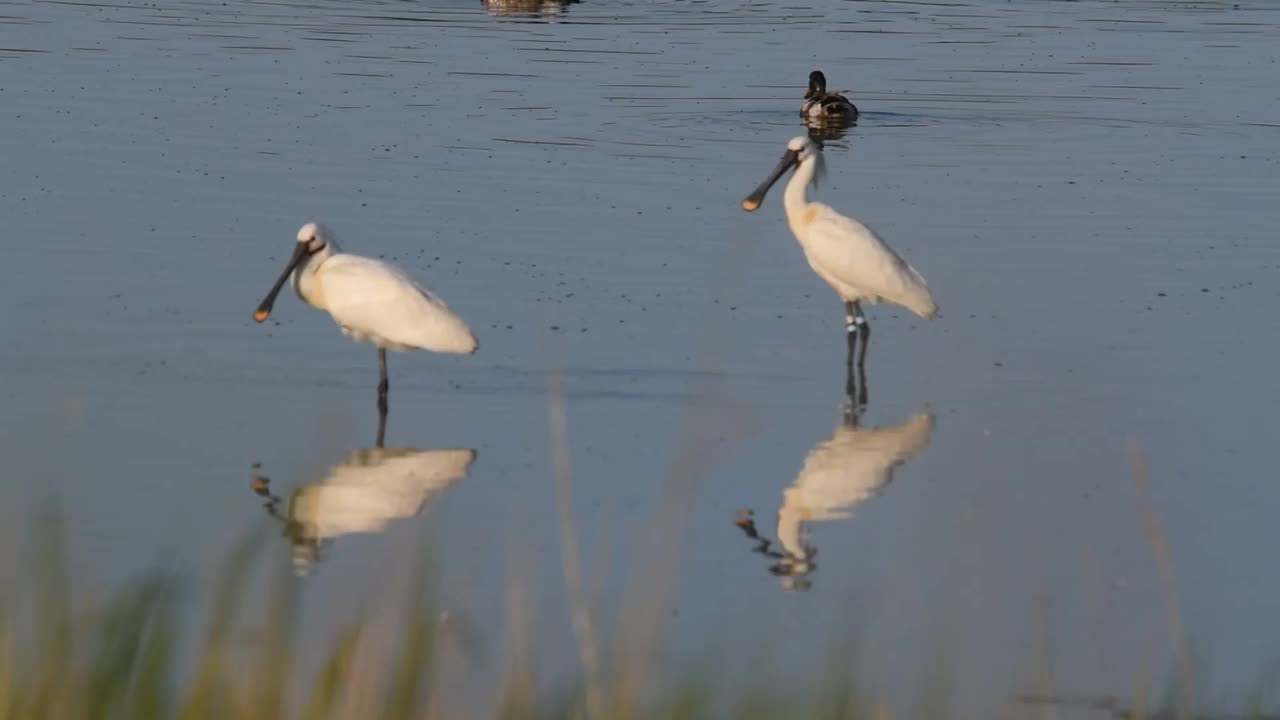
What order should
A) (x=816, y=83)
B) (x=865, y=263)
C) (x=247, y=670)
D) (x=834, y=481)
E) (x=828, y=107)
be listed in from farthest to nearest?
(x=816, y=83)
(x=828, y=107)
(x=865, y=263)
(x=834, y=481)
(x=247, y=670)

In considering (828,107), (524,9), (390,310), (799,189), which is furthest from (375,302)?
(524,9)

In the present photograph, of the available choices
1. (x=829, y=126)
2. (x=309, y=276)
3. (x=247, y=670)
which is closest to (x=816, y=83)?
(x=829, y=126)

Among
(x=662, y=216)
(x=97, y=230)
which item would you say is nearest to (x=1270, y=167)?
(x=662, y=216)

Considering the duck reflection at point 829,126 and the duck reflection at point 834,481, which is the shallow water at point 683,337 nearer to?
the duck reflection at point 834,481

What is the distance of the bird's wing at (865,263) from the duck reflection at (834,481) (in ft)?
4.32

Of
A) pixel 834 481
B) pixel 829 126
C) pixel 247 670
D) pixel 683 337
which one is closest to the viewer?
pixel 247 670

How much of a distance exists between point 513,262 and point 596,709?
8221mm

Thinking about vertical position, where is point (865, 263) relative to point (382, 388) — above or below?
above

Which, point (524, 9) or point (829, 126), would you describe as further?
point (524, 9)

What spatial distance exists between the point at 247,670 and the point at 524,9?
26.1m

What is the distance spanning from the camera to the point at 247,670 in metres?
4.39

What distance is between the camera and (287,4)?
2853cm

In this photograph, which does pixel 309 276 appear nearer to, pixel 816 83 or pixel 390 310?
pixel 390 310

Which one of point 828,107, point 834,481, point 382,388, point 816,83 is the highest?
point 816,83
